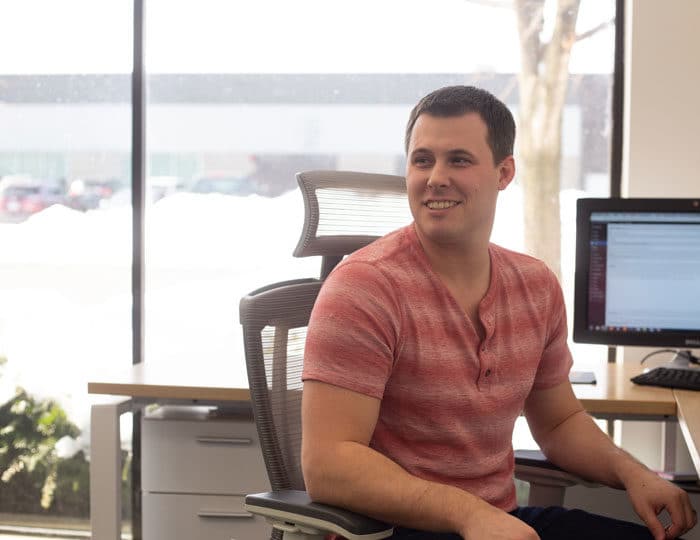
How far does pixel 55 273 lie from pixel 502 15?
190 cm

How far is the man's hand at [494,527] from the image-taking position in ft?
4.92

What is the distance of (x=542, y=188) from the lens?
3.52 metres

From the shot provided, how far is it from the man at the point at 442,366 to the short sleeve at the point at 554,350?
0.01 metres

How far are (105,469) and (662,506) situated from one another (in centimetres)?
143

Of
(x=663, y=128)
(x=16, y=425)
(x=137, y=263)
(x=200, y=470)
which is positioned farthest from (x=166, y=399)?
(x=663, y=128)

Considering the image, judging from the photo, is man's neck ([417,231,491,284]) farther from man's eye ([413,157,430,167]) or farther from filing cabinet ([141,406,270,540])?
filing cabinet ([141,406,270,540])

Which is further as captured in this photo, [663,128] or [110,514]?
[663,128]

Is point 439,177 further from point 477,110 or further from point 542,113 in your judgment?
point 542,113

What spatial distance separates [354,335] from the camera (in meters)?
1.66

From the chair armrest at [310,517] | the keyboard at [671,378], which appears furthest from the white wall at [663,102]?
the chair armrest at [310,517]

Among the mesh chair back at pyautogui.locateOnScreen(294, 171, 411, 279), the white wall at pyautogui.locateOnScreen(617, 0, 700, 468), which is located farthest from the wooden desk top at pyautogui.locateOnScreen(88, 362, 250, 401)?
the white wall at pyautogui.locateOnScreen(617, 0, 700, 468)

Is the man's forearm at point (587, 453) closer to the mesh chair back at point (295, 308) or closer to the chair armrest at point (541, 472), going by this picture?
the chair armrest at point (541, 472)

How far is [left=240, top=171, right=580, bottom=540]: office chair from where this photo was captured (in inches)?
65.2

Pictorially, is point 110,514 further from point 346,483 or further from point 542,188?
point 542,188
